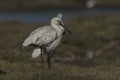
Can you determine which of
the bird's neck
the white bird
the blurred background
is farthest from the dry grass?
the bird's neck

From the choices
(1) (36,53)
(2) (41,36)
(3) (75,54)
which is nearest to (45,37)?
(2) (41,36)

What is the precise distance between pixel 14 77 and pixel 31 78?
0.45m

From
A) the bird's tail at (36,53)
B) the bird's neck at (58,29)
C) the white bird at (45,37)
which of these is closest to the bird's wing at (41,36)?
the white bird at (45,37)

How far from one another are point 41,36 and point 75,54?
7.41 m

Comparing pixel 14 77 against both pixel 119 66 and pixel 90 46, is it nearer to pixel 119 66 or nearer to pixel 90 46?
pixel 119 66

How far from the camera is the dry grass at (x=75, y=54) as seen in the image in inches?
449

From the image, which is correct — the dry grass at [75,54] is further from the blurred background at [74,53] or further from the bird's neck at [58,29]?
the bird's neck at [58,29]

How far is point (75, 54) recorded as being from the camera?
64.7ft

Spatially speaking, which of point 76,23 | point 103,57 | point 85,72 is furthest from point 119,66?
point 76,23

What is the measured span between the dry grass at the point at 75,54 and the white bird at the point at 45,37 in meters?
0.45

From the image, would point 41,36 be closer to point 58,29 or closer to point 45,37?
point 45,37

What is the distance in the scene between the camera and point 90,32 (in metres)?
25.3

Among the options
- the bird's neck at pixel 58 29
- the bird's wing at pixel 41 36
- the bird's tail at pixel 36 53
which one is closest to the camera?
the bird's wing at pixel 41 36

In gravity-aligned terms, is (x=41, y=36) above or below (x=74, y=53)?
below
